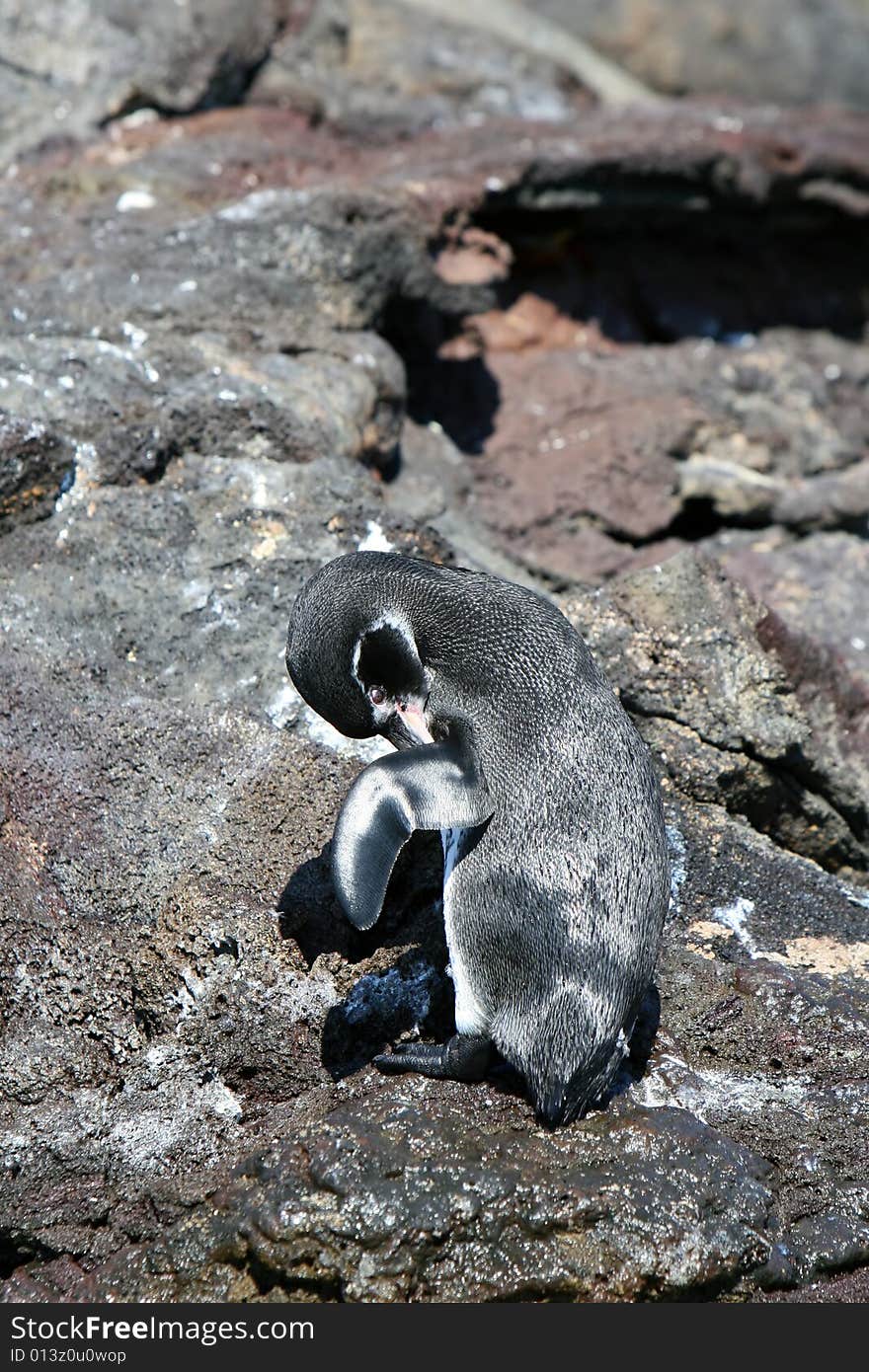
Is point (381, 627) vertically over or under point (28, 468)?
over

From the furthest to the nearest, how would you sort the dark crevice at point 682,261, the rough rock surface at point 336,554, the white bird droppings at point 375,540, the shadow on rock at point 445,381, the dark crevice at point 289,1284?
the dark crevice at point 682,261 < the shadow on rock at point 445,381 < the white bird droppings at point 375,540 < the rough rock surface at point 336,554 < the dark crevice at point 289,1284

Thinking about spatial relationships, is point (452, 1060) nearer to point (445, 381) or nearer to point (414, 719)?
point (414, 719)

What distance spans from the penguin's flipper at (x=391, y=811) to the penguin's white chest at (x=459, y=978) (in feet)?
0.46

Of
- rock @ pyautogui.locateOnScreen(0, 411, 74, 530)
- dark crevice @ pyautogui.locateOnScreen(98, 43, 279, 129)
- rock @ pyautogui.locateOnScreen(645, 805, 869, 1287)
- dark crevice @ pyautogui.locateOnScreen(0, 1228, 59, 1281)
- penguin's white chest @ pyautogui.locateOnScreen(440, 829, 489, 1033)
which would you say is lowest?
dark crevice @ pyautogui.locateOnScreen(0, 1228, 59, 1281)

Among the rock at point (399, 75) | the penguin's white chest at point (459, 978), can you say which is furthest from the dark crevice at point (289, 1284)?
the rock at point (399, 75)

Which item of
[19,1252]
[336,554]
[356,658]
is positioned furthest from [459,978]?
[336,554]

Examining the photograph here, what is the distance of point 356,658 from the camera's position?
3.61 metres

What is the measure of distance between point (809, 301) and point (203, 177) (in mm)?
3712

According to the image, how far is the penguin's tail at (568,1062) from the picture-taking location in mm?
3277

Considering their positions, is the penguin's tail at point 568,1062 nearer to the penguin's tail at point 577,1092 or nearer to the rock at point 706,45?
the penguin's tail at point 577,1092

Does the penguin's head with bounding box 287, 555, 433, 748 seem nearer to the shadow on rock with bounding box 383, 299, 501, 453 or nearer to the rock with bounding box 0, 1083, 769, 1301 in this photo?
the rock with bounding box 0, 1083, 769, 1301

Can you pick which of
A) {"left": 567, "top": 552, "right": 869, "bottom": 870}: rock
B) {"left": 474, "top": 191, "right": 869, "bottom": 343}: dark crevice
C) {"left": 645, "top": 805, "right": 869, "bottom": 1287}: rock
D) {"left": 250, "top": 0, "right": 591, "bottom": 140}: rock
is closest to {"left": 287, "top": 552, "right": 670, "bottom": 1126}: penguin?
{"left": 645, "top": 805, "right": 869, "bottom": 1287}: rock

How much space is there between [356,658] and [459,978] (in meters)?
0.84

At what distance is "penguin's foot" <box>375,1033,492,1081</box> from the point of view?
3434 millimetres
